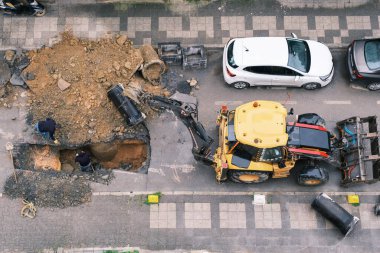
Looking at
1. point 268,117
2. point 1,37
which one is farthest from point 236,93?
A: point 1,37

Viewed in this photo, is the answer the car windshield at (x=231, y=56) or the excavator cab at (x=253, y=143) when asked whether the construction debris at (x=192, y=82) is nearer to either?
the car windshield at (x=231, y=56)

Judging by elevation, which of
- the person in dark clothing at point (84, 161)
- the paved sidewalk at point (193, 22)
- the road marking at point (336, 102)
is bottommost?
the person in dark clothing at point (84, 161)

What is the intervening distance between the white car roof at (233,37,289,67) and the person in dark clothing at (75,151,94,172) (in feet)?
20.8

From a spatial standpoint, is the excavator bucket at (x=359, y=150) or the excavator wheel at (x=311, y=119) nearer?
the excavator bucket at (x=359, y=150)

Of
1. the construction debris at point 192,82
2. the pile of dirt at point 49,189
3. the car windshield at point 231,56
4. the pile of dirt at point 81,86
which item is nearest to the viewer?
the pile of dirt at point 49,189

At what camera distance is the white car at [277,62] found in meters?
18.0

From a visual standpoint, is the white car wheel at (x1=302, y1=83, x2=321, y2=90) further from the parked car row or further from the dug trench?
the dug trench

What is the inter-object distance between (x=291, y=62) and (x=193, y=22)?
4.45 m

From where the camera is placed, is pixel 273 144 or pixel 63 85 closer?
pixel 273 144

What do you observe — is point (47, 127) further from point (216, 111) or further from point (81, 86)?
point (216, 111)

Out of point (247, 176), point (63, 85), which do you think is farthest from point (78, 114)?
point (247, 176)

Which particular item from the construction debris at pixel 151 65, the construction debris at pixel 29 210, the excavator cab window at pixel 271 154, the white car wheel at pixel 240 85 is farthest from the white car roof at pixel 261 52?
the construction debris at pixel 29 210

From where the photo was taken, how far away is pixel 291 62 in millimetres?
18125

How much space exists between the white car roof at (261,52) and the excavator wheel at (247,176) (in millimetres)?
3965
